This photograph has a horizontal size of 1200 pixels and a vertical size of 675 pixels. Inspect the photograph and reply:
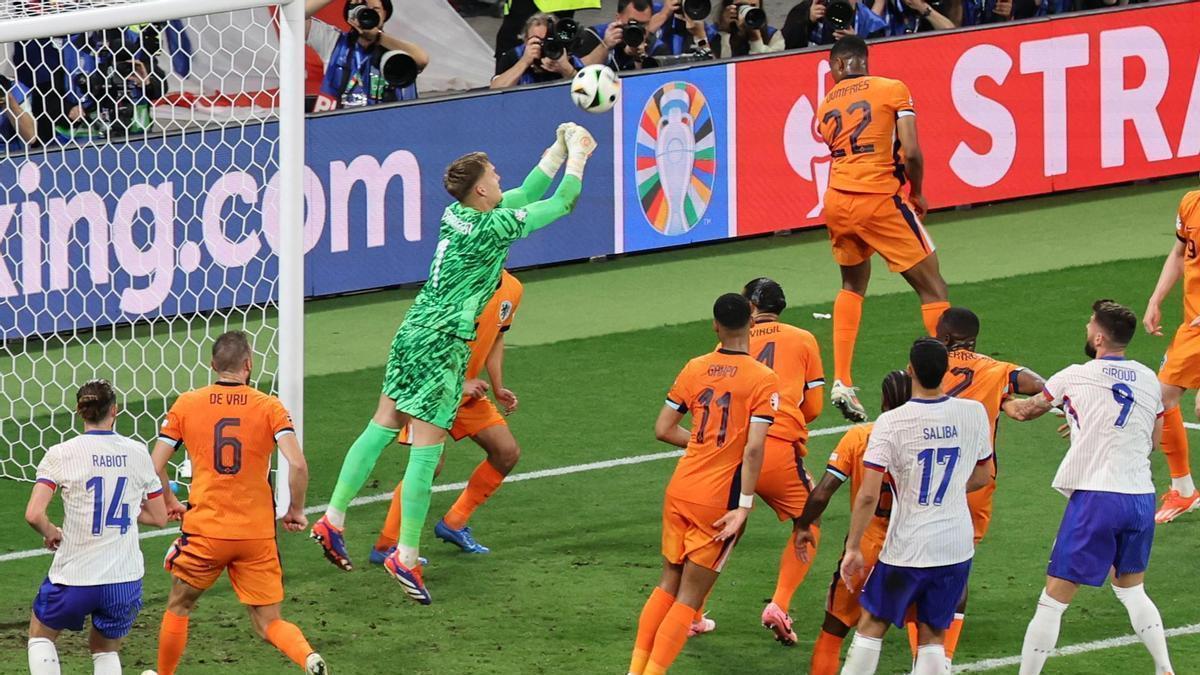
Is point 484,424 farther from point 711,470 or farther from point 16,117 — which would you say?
point 16,117

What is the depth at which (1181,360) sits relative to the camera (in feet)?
34.6

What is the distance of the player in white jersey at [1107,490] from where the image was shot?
8094mm

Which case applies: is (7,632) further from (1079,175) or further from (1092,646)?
(1079,175)

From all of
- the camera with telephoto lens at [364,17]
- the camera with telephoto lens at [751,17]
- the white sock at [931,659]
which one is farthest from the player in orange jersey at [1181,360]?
the camera with telephoto lens at [364,17]

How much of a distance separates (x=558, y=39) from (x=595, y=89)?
5.86 metres

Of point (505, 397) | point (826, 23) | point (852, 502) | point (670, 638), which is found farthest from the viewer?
point (826, 23)

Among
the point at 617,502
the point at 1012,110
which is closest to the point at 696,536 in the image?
the point at 617,502

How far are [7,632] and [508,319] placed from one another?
2.82 metres

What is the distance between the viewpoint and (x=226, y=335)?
26.9ft

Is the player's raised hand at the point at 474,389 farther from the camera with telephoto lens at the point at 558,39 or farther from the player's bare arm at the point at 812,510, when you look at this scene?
the camera with telephoto lens at the point at 558,39

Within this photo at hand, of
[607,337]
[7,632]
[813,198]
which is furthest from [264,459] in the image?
[813,198]

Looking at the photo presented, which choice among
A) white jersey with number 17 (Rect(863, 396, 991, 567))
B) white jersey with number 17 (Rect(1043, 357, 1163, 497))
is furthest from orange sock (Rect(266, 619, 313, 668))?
white jersey with number 17 (Rect(1043, 357, 1163, 497))

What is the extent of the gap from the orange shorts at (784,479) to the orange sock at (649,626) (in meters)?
0.83

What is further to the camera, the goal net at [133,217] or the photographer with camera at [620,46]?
the photographer with camera at [620,46]
